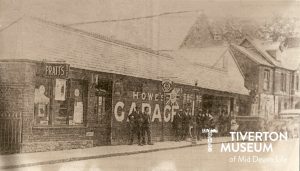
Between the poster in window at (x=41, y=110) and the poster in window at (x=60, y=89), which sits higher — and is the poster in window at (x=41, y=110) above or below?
below

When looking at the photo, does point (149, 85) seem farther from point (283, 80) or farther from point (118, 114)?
point (283, 80)

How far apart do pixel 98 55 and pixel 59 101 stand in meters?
0.26

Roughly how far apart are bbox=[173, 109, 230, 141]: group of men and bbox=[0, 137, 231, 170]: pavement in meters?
0.04

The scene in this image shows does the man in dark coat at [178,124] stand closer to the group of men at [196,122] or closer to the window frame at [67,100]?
the group of men at [196,122]

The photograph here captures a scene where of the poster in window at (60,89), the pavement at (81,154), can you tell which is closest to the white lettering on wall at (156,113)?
the pavement at (81,154)

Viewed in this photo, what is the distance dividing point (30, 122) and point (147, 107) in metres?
0.51

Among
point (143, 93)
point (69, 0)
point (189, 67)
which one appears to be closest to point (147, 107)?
point (143, 93)

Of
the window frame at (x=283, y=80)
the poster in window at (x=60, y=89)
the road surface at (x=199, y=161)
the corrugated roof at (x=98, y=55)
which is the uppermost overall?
the corrugated roof at (x=98, y=55)

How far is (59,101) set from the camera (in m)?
2.00

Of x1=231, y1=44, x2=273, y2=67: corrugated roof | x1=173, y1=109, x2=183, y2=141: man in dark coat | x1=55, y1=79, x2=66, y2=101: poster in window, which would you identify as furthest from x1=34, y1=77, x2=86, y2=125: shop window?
x1=231, y1=44, x2=273, y2=67: corrugated roof

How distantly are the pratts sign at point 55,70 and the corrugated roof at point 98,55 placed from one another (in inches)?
1.0

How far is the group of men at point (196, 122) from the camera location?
6.73 ft

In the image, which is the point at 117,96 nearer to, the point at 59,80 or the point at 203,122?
the point at 59,80

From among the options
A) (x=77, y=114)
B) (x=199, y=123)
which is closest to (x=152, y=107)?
(x=199, y=123)
